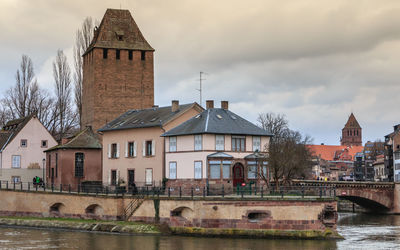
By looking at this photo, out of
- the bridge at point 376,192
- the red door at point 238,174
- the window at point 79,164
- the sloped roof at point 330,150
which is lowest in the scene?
the bridge at point 376,192

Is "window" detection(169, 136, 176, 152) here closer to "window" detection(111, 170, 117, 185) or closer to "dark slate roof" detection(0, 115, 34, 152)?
"window" detection(111, 170, 117, 185)

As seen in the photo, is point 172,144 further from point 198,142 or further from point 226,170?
point 226,170

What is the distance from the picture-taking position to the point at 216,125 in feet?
178

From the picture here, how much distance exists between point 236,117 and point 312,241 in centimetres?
1679

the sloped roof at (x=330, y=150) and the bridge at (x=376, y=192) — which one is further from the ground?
the sloped roof at (x=330, y=150)

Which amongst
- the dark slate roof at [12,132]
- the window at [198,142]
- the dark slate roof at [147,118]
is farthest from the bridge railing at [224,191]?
the dark slate roof at [12,132]

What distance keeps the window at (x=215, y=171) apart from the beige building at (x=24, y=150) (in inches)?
931

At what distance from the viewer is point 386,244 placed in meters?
43.1

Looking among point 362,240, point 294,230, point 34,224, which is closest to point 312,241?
point 294,230

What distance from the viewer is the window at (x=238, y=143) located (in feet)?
179

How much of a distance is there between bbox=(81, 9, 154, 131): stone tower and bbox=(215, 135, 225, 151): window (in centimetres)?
2426

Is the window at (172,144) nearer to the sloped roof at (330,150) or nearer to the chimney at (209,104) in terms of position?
the chimney at (209,104)

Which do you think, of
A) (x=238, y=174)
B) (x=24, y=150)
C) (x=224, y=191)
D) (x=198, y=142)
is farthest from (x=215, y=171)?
(x=24, y=150)

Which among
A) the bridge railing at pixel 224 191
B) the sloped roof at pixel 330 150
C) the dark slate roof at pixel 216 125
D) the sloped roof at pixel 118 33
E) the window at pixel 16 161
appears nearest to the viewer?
the bridge railing at pixel 224 191
